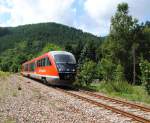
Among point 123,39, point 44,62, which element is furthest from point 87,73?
point 123,39

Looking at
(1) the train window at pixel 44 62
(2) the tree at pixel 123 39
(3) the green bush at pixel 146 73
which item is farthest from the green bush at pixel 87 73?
(2) the tree at pixel 123 39

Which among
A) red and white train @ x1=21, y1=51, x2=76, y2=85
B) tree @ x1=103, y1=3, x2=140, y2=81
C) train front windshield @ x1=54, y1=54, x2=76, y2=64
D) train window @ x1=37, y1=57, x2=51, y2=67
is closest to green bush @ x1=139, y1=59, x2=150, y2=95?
red and white train @ x1=21, y1=51, x2=76, y2=85

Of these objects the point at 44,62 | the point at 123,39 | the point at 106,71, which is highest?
the point at 123,39

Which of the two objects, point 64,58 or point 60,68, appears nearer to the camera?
point 60,68

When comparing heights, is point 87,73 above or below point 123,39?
below

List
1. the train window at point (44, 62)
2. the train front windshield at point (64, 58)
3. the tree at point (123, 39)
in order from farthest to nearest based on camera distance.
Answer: the tree at point (123, 39), the train window at point (44, 62), the train front windshield at point (64, 58)

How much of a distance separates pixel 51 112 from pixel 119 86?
12.2m

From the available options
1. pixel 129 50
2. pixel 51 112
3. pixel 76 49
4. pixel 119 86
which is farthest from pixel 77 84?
pixel 76 49

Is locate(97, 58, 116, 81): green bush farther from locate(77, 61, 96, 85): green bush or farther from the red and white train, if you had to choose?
the red and white train

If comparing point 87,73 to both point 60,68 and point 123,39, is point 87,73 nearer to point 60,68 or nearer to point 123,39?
point 60,68

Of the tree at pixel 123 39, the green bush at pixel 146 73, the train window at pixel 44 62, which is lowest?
the green bush at pixel 146 73

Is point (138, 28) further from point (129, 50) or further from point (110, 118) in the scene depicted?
point (110, 118)

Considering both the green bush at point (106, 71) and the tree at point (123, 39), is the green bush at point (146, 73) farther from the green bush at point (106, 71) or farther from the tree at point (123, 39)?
the tree at point (123, 39)

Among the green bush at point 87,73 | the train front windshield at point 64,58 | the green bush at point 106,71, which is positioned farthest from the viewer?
the green bush at point 106,71
